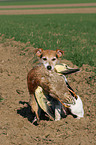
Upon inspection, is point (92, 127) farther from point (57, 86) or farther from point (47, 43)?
point (47, 43)

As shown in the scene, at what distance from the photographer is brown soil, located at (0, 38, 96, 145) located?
5.04 meters

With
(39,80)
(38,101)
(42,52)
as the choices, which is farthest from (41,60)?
(38,101)

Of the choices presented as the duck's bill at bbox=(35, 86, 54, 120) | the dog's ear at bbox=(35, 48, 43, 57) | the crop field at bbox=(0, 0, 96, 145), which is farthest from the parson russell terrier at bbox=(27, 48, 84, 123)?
the crop field at bbox=(0, 0, 96, 145)

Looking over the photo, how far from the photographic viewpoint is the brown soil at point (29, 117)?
16.5 ft

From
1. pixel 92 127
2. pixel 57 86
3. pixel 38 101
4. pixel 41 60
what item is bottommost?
pixel 92 127

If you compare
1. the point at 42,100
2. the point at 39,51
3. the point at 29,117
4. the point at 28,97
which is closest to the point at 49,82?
the point at 42,100

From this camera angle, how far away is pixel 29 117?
6.37m

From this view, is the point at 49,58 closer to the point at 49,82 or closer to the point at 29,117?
the point at 49,82

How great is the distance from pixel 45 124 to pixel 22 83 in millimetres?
2983

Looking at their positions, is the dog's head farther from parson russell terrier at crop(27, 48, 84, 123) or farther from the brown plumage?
the brown plumage

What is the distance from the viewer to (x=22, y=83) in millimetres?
8398

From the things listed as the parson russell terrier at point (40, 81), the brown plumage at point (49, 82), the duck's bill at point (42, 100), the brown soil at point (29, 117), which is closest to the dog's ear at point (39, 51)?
the parson russell terrier at point (40, 81)

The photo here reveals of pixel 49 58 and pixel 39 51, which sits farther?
pixel 39 51

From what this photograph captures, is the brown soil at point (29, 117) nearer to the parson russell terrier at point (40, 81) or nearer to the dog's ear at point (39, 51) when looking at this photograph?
the parson russell terrier at point (40, 81)
